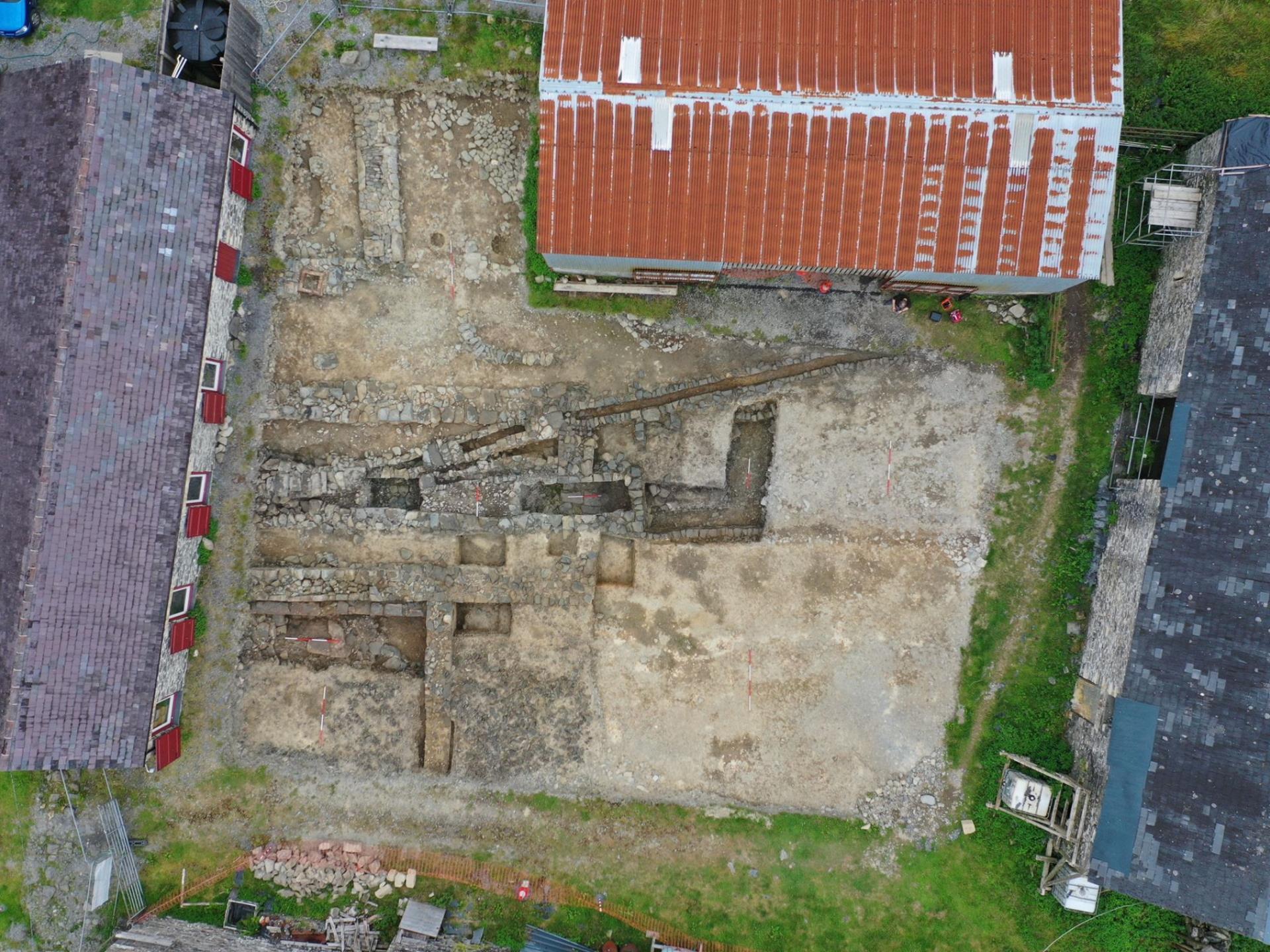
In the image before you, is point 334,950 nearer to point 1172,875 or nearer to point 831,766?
point 831,766

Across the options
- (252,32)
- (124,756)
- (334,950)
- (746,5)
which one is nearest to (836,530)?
(746,5)

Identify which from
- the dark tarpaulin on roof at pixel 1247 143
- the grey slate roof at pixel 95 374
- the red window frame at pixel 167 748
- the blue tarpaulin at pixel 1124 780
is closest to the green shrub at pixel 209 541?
the grey slate roof at pixel 95 374

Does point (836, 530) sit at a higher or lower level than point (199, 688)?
higher

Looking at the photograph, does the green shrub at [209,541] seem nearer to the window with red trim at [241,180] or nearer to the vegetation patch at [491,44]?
the window with red trim at [241,180]

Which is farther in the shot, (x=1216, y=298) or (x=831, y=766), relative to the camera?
(x=831, y=766)

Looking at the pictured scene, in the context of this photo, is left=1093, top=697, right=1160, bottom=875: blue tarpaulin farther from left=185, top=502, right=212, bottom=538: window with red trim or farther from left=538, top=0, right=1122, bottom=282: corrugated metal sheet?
left=185, top=502, right=212, bottom=538: window with red trim

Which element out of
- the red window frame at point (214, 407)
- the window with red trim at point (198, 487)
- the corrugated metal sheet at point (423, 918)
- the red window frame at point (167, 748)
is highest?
the red window frame at point (214, 407)
